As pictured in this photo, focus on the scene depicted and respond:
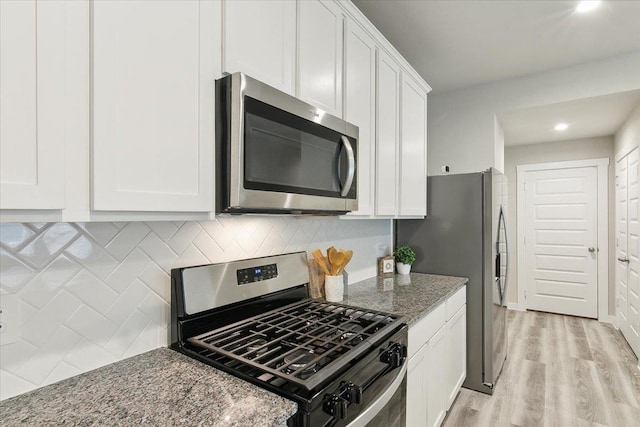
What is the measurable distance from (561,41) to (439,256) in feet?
6.32

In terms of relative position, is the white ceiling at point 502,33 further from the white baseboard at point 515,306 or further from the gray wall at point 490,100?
the white baseboard at point 515,306

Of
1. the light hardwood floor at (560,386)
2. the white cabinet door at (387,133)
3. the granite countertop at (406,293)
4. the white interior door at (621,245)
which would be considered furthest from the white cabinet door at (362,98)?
the white interior door at (621,245)

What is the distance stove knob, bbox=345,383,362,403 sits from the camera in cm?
103

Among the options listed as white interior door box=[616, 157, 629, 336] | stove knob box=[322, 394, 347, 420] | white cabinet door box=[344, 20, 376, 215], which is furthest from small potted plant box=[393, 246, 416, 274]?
white interior door box=[616, 157, 629, 336]

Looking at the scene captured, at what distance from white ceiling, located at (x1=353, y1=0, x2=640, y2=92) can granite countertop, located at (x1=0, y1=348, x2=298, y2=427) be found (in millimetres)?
2315

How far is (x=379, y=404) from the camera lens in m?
1.22

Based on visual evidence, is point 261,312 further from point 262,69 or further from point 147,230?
point 262,69

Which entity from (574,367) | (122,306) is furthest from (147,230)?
(574,367)

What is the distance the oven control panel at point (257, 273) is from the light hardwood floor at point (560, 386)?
5.51 ft

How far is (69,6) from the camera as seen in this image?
2.42 ft

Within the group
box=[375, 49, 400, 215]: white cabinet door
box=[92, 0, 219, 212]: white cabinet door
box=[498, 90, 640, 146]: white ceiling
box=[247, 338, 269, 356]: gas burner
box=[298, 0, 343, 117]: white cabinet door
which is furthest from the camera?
box=[498, 90, 640, 146]: white ceiling

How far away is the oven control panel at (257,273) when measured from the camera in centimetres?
147

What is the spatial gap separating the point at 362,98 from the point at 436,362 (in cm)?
156

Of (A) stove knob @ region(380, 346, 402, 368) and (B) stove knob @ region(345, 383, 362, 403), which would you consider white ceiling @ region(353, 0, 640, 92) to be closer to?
(A) stove knob @ region(380, 346, 402, 368)
